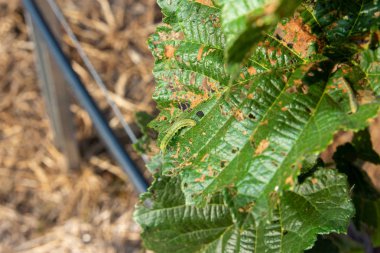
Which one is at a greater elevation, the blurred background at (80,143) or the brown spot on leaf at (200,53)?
the blurred background at (80,143)

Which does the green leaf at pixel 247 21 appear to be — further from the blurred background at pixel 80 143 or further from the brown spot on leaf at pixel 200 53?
the blurred background at pixel 80 143

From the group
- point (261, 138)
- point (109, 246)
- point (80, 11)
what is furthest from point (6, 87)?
point (261, 138)

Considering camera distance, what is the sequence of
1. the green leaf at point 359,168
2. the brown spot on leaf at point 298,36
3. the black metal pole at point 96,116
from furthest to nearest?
the black metal pole at point 96,116 → the green leaf at point 359,168 → the brown spot on leaf at point 298,36

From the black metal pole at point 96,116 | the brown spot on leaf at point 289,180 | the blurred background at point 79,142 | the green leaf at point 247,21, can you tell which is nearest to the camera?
the green leaf at point 247,21

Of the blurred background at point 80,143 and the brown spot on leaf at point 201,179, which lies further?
the blurred background at point 80,143

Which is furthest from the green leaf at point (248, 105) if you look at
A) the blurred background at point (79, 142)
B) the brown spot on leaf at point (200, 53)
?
the blurred background at point (79, 142)

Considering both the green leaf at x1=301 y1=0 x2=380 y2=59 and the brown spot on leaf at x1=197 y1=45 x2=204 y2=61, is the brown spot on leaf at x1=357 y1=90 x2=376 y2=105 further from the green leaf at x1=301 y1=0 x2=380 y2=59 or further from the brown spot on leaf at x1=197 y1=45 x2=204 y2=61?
the brown spot on leaf at x1=197 y1=45 x2=204 y2=61
